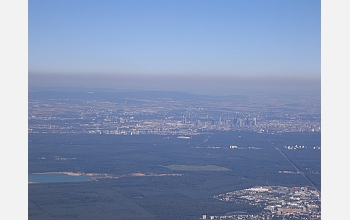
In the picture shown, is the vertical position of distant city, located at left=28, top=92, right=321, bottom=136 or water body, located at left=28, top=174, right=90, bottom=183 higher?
distant city, located at left=28, top=92, right=321, bottom=136

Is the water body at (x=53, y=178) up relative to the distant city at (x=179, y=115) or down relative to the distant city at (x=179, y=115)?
down

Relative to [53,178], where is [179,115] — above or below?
above

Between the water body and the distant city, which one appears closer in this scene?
the water body

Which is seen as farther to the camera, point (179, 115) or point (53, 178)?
point (179, 115)
